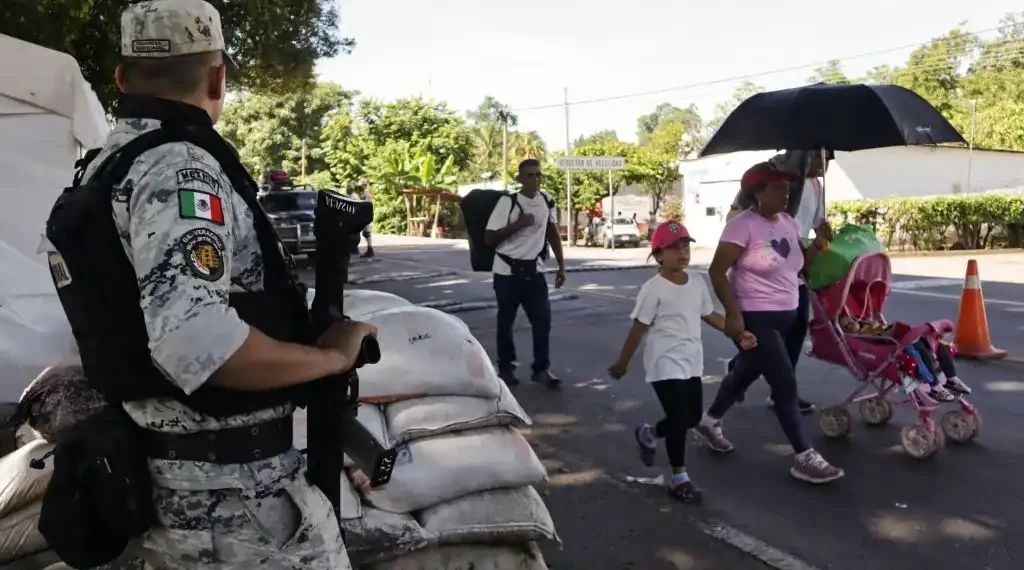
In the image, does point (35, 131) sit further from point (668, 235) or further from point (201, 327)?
point (201, 327)

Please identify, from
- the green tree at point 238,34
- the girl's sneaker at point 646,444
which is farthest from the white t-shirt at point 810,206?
the green tree at point 238,34

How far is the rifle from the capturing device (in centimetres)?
179

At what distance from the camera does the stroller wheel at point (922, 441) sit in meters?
4.92

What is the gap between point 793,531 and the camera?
4051 millimetres

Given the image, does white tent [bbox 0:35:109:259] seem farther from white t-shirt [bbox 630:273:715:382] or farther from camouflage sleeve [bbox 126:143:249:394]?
camouflage sleeve [bbox 126:143:249:394]

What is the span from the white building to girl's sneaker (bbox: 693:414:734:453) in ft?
74.3

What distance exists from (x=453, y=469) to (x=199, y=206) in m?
1.91

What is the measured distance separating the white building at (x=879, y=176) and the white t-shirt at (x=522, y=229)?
21.0 meters

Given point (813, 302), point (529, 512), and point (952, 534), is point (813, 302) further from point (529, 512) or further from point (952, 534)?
point (529, 512)

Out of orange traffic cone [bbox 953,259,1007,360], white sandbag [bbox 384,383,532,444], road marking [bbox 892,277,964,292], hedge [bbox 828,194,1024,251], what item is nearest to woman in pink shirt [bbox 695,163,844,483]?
white sandbag [bbox 384,383,532,444]

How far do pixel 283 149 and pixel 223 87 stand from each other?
5292 cm

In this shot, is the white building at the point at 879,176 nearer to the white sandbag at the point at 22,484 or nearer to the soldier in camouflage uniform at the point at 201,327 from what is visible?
the white sandbag at the point at 22,484

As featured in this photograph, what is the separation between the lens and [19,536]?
2.90 m

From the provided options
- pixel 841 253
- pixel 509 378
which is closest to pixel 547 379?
pixel 509 378
